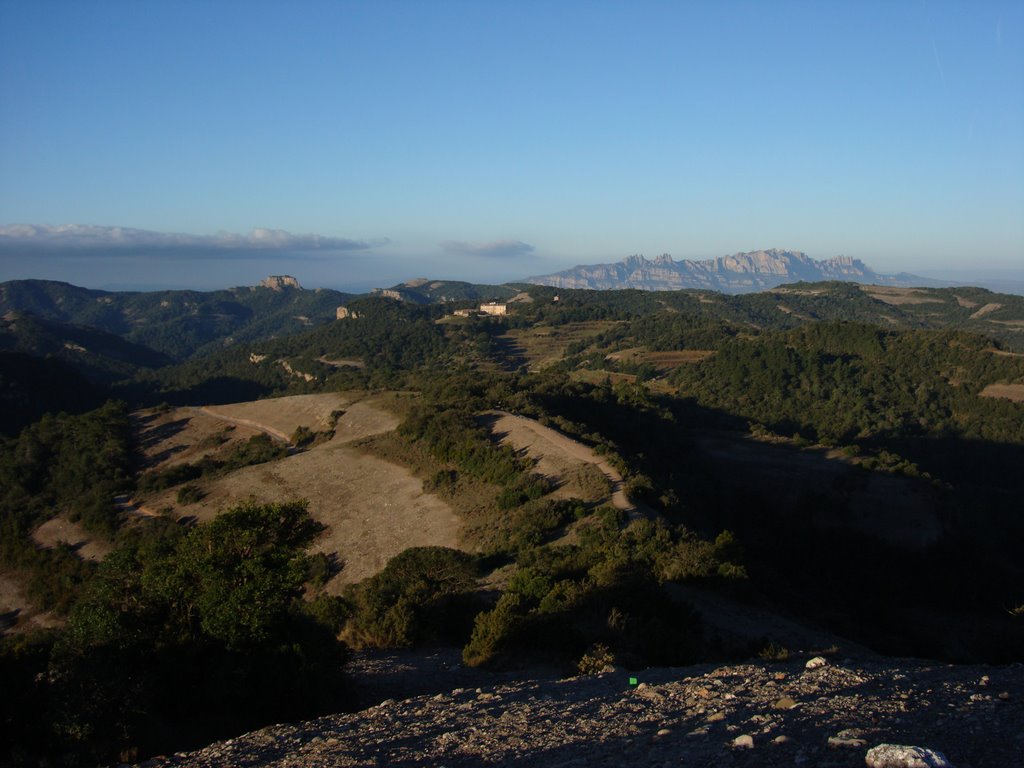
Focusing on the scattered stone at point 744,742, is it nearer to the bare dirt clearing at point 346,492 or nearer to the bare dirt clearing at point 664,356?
the bare dirt clearing at point 346,492

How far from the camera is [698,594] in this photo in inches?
746

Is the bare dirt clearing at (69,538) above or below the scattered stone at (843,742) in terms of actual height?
below

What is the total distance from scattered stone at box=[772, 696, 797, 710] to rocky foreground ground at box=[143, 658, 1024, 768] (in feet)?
0.08

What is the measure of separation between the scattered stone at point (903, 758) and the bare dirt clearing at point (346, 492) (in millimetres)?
21176

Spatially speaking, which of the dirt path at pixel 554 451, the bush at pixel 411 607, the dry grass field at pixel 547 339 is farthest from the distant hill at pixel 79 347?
the bush at pixel 411 607

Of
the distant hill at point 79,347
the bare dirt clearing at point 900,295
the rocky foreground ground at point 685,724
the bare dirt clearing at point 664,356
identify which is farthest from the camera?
the bare dirt clearing at point 900,295

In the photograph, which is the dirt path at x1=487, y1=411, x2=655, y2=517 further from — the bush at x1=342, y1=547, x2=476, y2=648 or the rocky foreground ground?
the rocky foreground ground

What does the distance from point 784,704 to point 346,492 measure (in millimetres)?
27942

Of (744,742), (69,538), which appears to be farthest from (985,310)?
(744,742)

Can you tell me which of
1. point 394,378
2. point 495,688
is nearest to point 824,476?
point 495,688

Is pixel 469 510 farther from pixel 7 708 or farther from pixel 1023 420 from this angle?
pixel 1023 420

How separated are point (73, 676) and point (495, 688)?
19.5ft

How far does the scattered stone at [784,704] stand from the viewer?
8.30 metres

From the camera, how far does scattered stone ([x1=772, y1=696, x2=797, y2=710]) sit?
8305 millimetres
